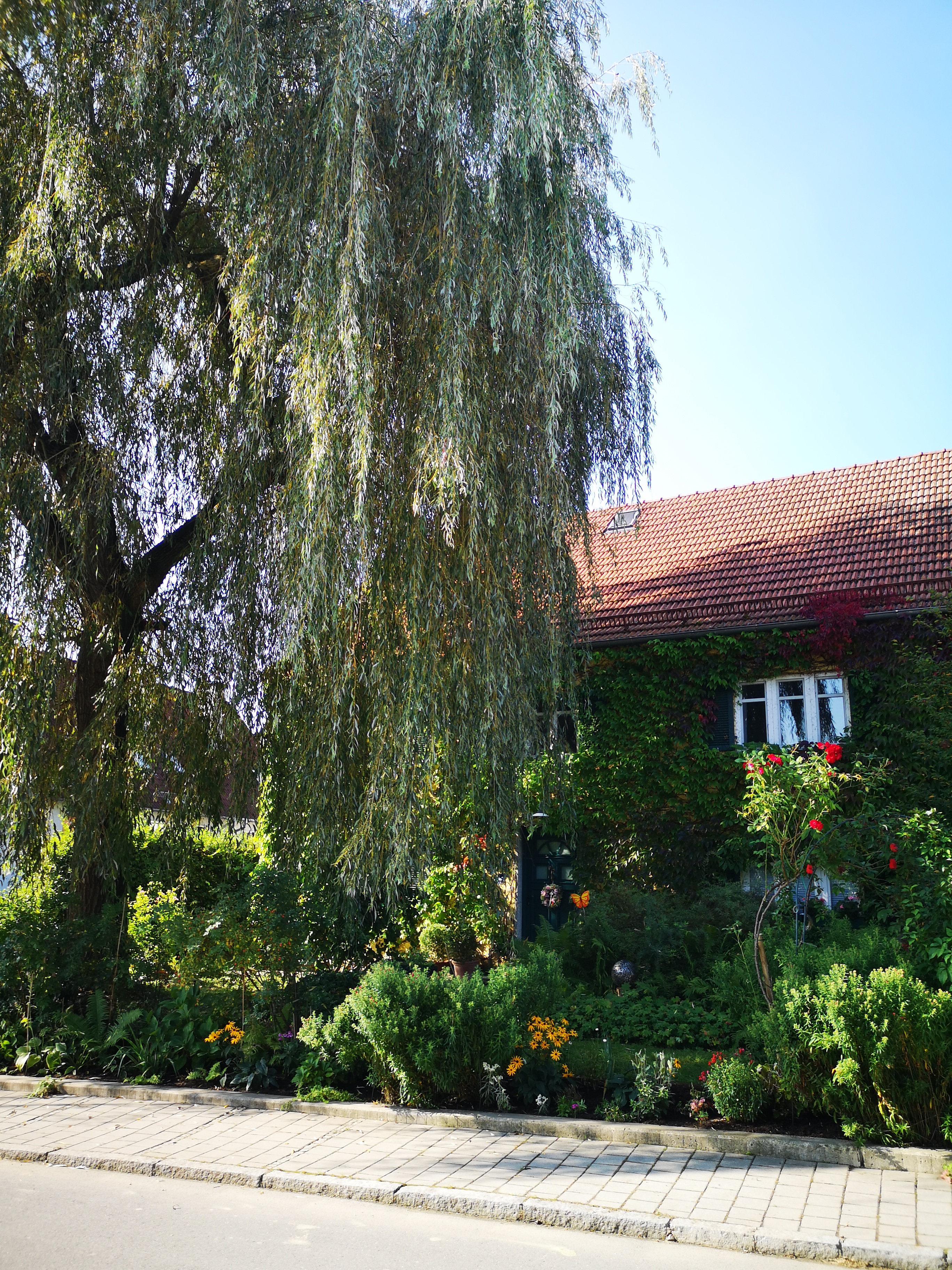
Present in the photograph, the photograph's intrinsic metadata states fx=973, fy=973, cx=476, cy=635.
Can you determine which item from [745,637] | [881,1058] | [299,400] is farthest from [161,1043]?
[745,637]

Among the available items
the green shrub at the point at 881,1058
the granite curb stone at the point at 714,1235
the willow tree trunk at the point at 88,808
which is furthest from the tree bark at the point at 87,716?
the green shrub at the point at 881,1058

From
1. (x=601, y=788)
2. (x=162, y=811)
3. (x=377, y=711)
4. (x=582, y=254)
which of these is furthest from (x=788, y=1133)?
(x=601, y=788)

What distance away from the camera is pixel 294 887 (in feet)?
29.8

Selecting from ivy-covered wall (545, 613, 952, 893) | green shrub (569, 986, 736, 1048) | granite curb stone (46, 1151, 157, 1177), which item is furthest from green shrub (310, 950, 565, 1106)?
ivy-covered wall (545, 613, 952, 893)

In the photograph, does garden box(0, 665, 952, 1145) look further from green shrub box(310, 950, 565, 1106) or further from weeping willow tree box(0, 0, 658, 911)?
weeping willow tree box(0, 0, 658, 911)

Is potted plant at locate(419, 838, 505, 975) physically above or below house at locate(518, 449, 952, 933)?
below

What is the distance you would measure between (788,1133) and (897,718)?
7.40 m

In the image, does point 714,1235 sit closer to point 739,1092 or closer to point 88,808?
point 739,1092

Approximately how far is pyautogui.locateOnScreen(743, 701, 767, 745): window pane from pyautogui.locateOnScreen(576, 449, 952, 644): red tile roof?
1.17m

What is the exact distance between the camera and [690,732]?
1416 cm

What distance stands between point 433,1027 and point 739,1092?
2.26 meters

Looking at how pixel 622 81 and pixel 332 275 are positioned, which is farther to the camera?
pixel 622 81

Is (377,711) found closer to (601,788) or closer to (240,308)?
(240,308)

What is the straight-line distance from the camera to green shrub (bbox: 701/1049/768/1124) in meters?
6.74
